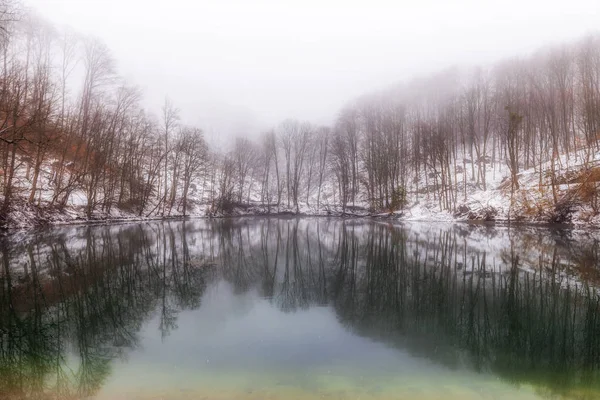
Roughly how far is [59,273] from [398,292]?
470 inches

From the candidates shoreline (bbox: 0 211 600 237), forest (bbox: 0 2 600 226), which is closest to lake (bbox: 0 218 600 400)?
forest (bbox: 0 2 600 226)

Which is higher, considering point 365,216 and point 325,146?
point 325,146

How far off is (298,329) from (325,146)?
68.3m

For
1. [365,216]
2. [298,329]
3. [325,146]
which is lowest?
[365,216]

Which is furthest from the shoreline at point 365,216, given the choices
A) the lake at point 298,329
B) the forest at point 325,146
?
the lake at point 298,329

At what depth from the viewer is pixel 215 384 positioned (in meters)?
4.89

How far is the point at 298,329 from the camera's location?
737cm

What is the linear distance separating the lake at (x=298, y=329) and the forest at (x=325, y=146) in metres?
8.14

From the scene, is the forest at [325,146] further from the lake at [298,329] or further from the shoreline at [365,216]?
the lake at [298,329]

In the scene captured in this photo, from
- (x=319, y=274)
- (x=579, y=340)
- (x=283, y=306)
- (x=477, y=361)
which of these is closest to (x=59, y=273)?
(x=283, y=306)

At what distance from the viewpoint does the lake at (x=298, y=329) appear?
4926 mm

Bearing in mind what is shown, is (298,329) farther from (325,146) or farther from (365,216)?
(325,146)

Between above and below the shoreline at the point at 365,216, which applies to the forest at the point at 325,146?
above

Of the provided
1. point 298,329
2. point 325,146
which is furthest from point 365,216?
point 298,329
